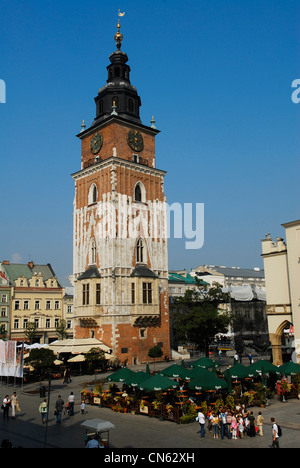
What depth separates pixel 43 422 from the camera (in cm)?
2108

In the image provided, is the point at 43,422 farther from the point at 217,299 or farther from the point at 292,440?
the point at 217,299

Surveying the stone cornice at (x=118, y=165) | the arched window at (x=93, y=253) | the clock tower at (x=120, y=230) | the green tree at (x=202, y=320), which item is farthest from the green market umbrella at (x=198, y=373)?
the stone cornice at (x=118, y=165)

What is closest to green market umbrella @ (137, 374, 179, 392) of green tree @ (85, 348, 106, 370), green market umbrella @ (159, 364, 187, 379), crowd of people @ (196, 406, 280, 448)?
green market umbrella @ (159, 364, 187, 379)

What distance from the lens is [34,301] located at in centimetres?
6372

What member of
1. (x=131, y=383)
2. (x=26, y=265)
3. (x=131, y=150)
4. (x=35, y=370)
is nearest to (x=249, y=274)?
(x=26, y=265)

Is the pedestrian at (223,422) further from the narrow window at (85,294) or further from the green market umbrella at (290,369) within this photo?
the narrow window at (85,294)

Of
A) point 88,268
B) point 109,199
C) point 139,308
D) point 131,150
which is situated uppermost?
point 131,150

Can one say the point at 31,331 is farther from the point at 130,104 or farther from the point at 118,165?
the point at 130,104

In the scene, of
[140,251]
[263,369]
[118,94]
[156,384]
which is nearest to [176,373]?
[156,384]

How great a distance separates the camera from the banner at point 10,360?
2908 centimetres

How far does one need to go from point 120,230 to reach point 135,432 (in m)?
29.1

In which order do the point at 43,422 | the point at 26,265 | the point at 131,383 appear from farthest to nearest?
the point at 26,265 → the point at 131,383 → the point at 43,422
